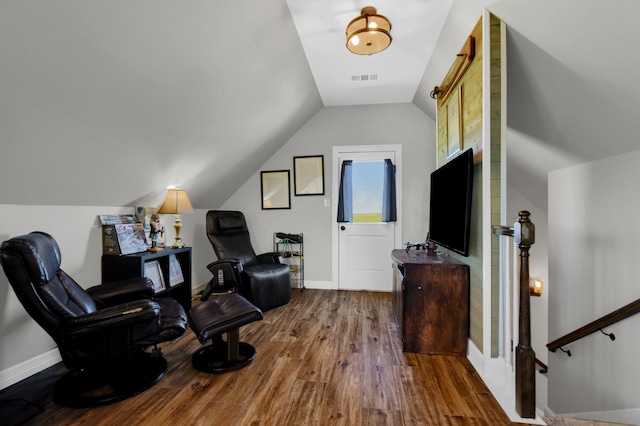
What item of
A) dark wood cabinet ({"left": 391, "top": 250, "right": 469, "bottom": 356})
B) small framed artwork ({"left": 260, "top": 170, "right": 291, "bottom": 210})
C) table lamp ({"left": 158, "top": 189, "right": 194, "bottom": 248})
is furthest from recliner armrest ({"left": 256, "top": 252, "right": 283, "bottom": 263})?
dark wood cabinet ({"left": 391, "top": 250, "right": 469, "bottom": 356})

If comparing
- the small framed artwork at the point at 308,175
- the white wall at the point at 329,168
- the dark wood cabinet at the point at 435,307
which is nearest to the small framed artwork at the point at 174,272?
the white wall at the point at 329,168

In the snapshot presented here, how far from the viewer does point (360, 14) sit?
2.13 meters

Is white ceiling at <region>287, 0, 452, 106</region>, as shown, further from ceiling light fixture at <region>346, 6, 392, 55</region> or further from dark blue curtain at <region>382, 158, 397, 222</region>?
dark blue curtain at <region>382, 158, 397, 222</region>

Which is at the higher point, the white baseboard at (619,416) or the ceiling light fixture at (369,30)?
the ceiling light fixture at (369,30)

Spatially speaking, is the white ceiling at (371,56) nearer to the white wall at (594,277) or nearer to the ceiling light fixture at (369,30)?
the ceiling light fixture at (369,30)

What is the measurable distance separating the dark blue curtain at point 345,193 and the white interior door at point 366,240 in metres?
0.08

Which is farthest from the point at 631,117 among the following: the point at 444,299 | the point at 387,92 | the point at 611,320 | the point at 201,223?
the point at 201,223

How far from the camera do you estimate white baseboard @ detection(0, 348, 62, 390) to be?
1.71m

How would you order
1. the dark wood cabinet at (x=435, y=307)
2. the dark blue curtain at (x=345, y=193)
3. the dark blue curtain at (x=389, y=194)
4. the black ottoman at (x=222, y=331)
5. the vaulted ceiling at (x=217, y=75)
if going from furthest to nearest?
the dark blue curtain at (x=345, y=193)
the dark blue curtain at (x=389, y=194)
the dark wood cabinet at (x=435, y=307)
the black ottoman at (x=222, y=331)
the vaulted ceiling at (x=217, y=75)

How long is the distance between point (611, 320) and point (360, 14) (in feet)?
9.42

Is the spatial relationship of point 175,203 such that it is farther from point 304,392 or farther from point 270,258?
point 304,392

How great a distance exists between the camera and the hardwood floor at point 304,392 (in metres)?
1.46

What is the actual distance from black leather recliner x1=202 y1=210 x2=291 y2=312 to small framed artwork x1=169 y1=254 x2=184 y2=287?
0.29 meters

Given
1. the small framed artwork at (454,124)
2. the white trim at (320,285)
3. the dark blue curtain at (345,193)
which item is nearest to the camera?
the small framed artwork at (454,124)
